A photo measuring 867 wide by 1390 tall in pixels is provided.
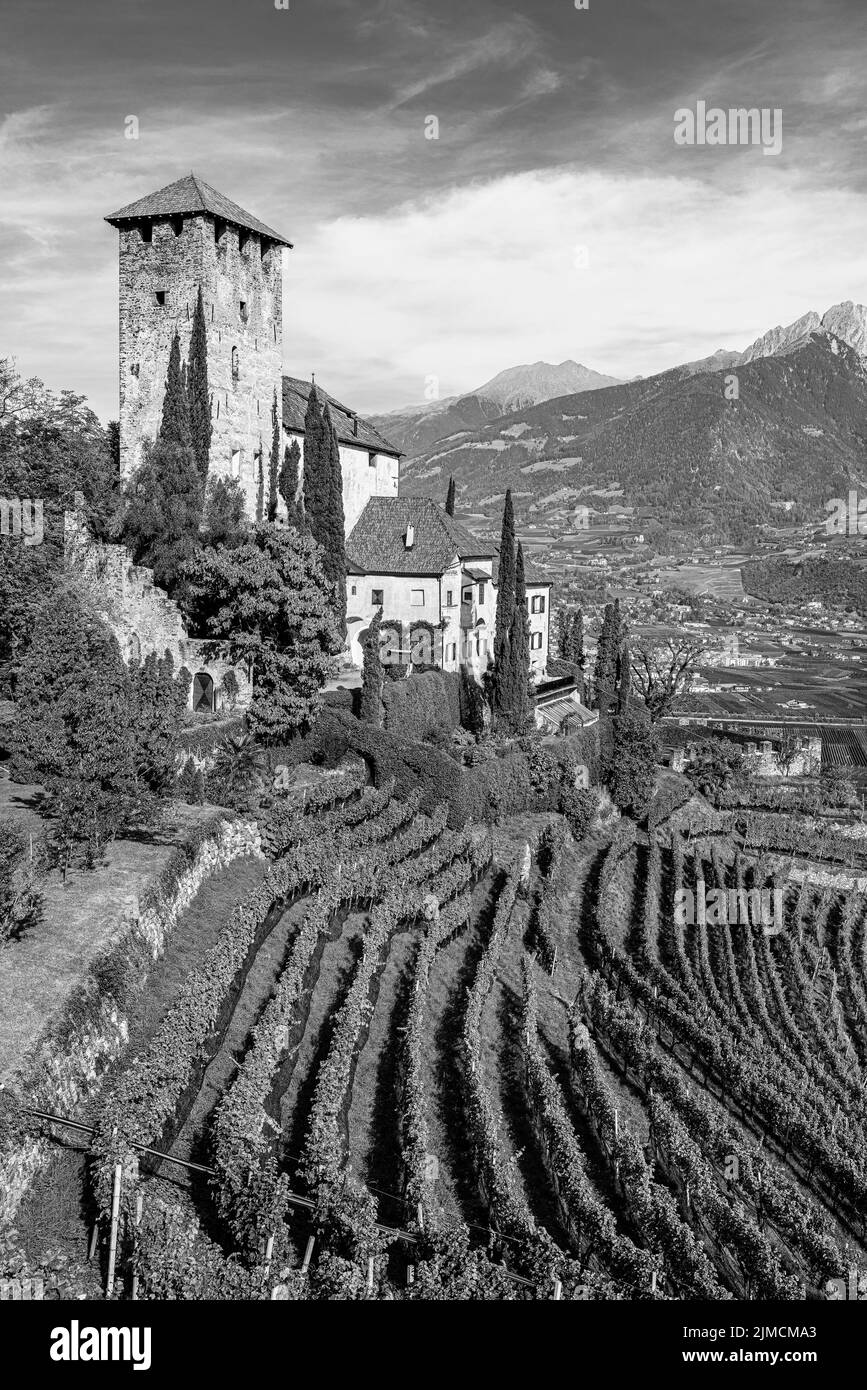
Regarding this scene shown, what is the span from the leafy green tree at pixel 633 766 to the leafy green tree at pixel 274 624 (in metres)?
17.7

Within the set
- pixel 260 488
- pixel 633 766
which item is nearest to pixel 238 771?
pixel 260 488

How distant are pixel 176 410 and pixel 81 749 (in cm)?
2317

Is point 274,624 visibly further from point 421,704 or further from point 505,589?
point 505,589

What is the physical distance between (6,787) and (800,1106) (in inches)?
941

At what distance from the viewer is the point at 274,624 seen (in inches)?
1607

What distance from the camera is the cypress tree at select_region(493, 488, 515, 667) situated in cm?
5178

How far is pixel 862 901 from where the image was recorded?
45594 millimetres

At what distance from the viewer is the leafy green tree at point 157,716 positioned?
29.9 meters

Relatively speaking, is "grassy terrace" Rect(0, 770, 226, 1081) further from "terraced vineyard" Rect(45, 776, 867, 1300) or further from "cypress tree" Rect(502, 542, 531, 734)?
"cypress tree" Rect(502, 542, 531, 734)

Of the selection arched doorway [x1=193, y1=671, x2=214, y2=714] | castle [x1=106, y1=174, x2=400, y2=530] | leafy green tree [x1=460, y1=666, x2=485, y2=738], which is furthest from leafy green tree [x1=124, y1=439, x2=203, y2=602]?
leafy green tree [x1=460, y1=666, x2=485, y2=738]

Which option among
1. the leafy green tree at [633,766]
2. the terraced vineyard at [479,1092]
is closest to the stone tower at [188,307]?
the terraced vineyard at [479,1092]

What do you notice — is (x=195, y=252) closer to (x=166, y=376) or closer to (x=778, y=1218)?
(x=166, y=376)

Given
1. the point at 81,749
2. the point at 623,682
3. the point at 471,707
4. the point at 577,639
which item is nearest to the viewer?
the point at 81,749
